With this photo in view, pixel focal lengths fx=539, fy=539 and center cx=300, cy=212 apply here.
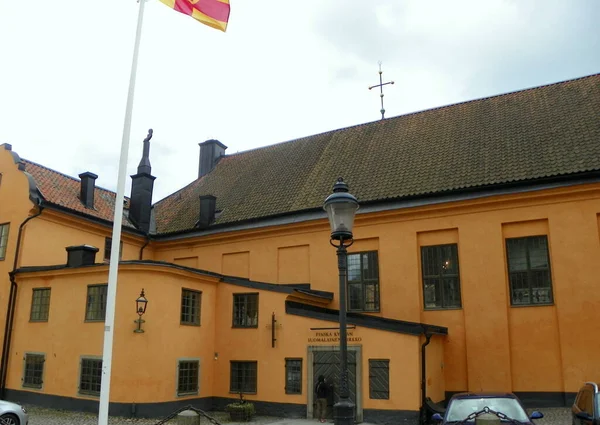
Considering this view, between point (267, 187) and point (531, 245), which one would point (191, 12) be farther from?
point (267, 187)

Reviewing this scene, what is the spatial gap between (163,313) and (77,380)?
377 centimetres

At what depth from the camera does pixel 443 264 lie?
789 inches

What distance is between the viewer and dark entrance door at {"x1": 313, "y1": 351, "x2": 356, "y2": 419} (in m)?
17.0

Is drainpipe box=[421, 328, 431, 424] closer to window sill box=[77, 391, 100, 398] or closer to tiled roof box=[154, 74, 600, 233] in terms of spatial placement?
tiled roof box=[154, 74, 600, 233]

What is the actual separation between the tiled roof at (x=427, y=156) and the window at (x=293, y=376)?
23.4 feet

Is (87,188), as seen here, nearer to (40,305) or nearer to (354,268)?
(40,305)

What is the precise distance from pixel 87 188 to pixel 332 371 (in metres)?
14.9

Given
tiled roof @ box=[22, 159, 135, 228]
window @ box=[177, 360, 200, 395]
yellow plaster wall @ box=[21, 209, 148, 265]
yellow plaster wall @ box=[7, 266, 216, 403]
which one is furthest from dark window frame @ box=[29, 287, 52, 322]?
window @ box=[177, 360, 200, 395]

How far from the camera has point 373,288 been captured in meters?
21.2

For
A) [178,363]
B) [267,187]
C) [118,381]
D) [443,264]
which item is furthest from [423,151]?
[118,381]

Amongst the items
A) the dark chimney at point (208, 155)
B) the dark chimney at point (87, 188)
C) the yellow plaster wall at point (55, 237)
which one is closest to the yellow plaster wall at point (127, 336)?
the yellow plaster wall at point (55, 237)

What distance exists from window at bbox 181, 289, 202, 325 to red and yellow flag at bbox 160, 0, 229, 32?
400 inches

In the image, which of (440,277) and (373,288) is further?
(373,288)

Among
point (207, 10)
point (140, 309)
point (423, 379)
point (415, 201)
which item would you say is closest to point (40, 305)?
point (140, 309)
